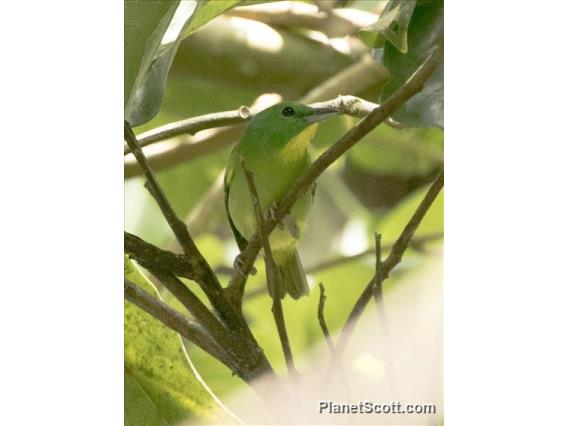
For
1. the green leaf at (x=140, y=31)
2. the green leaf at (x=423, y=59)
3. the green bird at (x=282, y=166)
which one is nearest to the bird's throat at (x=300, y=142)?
the green bird at (x=282, y=166)

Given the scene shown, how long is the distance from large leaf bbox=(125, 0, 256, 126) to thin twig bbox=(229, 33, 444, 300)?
0.23 m

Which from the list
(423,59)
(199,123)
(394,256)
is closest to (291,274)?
(394,256)

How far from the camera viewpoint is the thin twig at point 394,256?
147 centimetres

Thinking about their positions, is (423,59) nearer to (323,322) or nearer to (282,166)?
(282,166)

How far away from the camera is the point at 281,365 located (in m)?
1.48

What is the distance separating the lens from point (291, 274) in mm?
1523

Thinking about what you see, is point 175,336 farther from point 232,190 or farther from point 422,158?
point 422,158

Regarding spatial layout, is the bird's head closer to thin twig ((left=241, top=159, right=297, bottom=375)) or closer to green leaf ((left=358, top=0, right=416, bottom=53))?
thin twig ((left=241, top=159, right=297, bottom=375))

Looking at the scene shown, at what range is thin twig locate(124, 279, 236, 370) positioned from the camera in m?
1.46

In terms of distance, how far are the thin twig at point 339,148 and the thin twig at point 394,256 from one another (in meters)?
0.14

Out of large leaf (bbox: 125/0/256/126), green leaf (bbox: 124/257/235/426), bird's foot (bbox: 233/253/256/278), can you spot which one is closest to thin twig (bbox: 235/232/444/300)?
bird's foot (bbox: 233/253/256/278)

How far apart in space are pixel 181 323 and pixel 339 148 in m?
0.33

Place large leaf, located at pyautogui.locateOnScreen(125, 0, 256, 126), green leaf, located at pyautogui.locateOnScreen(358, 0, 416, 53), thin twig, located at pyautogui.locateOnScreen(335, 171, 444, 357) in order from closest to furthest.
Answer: green leaf, located at pyautogui.locateOnScreen(358, 0, 416, 53) → large leaf, located at pyautogui.locateOnScreen(125, 0, 256, 126) → thin twig, located at pyautogui.locateOnScreen(335, 171, 444, 357)

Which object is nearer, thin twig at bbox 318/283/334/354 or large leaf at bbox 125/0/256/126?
large leaf at bbox 125/0/256/126
